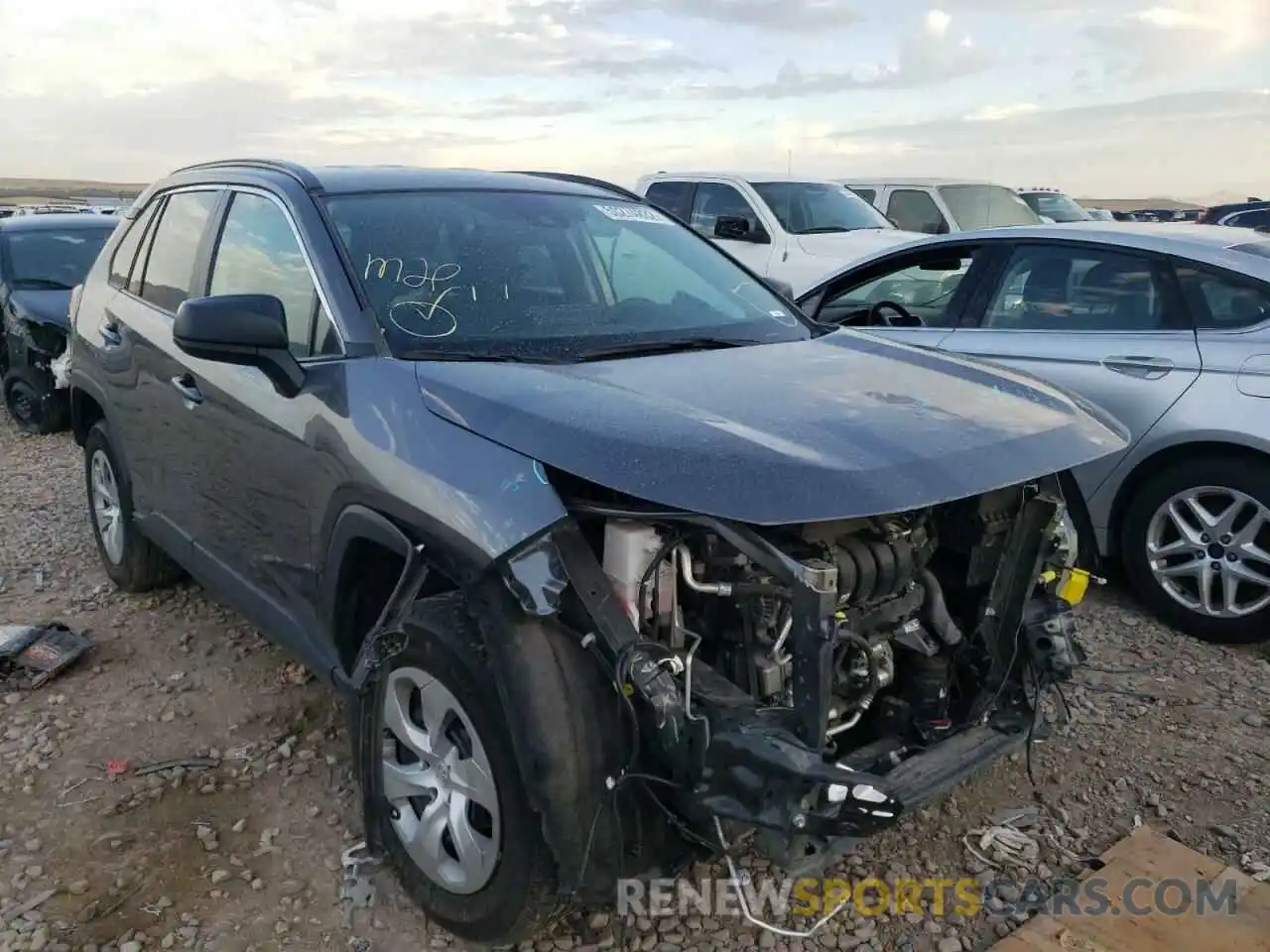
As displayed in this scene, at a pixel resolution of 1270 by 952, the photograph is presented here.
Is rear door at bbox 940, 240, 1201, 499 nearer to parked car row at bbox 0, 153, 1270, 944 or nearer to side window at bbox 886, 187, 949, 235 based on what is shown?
parked car row at bbox 0, 153, 1270, 944

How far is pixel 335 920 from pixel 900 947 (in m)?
1.46

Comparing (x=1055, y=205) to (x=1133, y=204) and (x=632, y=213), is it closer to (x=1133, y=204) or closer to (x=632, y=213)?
(x=632, y=213)

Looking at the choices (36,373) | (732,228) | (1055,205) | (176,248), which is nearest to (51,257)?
(36,373)

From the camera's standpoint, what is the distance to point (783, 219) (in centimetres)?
1014

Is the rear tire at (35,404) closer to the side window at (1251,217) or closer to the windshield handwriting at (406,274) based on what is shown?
the windshield handwriting at (406,274)

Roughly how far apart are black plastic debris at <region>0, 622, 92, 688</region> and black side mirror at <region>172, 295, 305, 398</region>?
1955 mm

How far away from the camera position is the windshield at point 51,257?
9.20 meters

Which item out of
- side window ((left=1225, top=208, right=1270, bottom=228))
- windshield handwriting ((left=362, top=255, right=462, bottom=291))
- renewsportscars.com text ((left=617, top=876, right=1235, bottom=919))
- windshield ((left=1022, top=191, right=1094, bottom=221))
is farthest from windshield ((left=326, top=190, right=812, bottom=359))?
side window ((left=1225, top=208, right=1270, bottom=228))

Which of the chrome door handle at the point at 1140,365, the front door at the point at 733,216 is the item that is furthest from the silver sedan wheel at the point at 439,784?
the front door at the point at 733,216

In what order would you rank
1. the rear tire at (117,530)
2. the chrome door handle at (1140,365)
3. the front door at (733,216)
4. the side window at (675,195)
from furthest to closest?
the side window at (675,195) → the front door at (733,216) → the rear tire at (117,530) → the chrome door handle at (1140,365)

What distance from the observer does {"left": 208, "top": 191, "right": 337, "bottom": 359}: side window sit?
312 centimetres

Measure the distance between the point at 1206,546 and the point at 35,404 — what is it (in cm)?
838

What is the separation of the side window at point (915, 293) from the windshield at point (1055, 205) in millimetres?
9176

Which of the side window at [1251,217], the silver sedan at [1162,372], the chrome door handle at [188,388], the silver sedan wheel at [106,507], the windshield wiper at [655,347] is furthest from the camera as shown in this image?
the side window at [1251,217]
